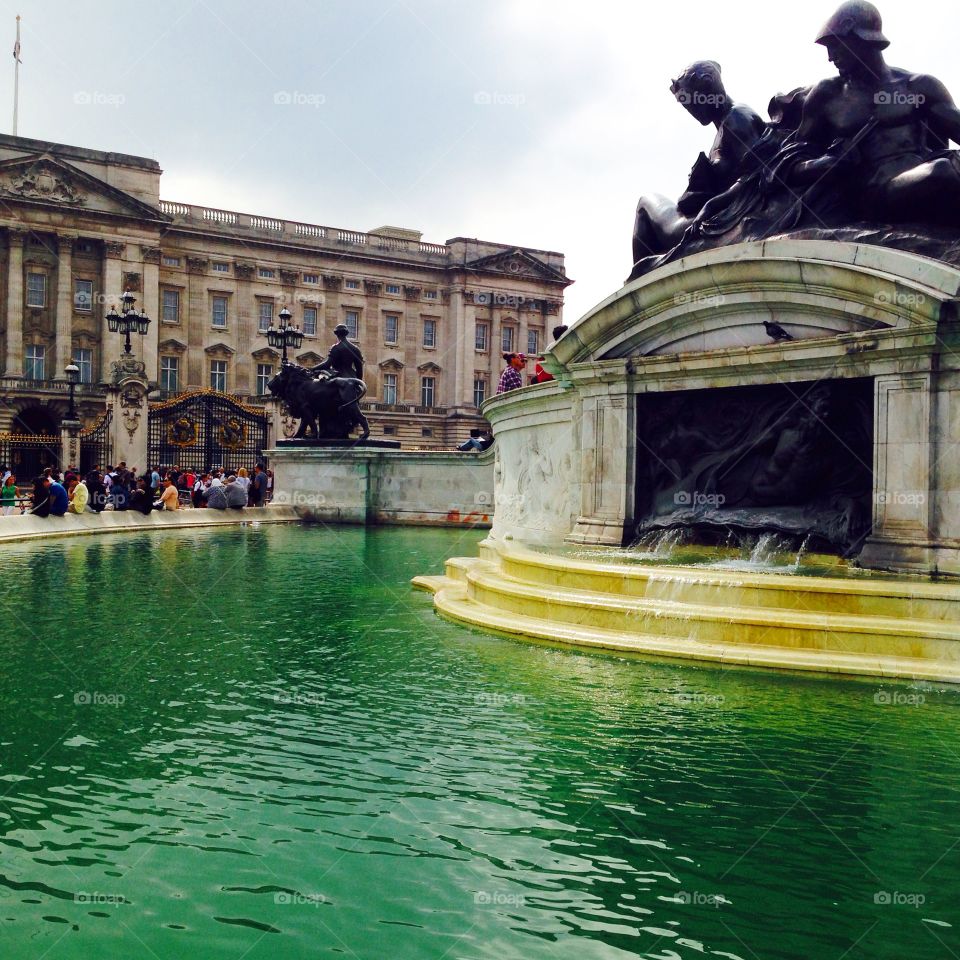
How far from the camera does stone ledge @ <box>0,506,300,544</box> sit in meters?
18.8

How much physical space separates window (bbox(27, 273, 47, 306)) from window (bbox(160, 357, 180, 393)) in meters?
8.32

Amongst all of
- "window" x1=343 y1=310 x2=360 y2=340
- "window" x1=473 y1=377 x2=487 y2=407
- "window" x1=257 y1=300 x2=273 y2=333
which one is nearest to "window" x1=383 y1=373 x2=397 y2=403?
"window" x1=343 y1=310 x2=360 y2=340

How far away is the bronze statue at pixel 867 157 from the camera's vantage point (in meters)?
8.80

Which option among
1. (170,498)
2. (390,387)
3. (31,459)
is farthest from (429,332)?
(170,498)

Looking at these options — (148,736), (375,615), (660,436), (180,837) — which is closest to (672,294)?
(660,436)

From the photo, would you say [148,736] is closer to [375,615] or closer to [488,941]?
[488,941]

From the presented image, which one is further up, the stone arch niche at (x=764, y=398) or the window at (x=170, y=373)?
the window at (x=170, y=373)

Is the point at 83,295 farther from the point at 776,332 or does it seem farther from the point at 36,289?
the point at 776,332

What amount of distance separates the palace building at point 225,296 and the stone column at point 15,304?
83mm

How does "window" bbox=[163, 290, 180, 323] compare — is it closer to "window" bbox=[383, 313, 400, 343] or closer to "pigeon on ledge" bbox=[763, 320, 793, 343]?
"window" bbox=[383, 313, 400, 343]

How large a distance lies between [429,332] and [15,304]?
96.5 ft

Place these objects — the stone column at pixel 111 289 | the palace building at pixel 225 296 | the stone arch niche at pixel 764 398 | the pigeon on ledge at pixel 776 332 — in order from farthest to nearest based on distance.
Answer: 1. the stone column at pixel 111 289
2. the palace building at pixel 225 296
3. the pigeon on ledge at pixel 776 332
4. the stone arch niche at pixel 764 398

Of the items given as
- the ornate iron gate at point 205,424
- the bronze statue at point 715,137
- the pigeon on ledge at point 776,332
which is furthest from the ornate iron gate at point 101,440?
the pigeon on ledge at point 776,332

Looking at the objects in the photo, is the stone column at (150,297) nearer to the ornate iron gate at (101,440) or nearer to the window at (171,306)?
the window at (171,306)
